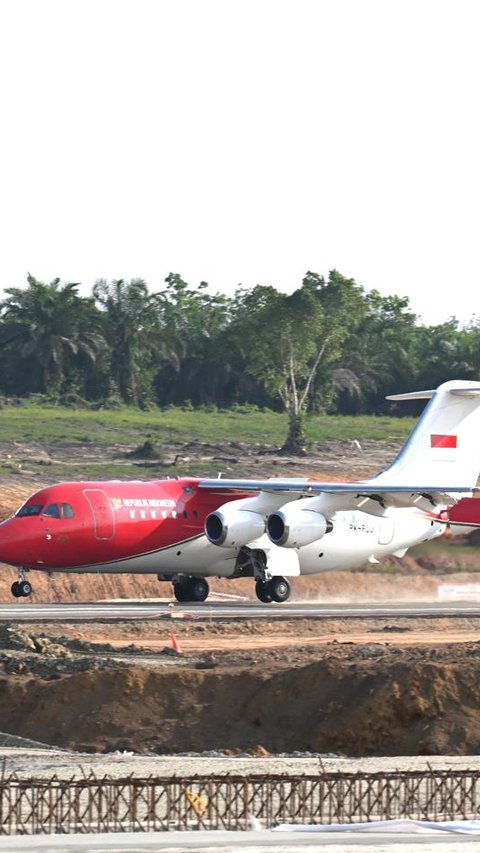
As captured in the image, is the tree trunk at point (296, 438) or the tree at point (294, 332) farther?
the tree at point (294, 332)

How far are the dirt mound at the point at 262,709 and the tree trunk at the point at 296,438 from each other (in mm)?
49293

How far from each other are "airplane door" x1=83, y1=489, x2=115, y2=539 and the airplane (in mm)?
39

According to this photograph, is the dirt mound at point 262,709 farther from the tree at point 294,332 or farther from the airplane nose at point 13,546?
the tree at point 294,332

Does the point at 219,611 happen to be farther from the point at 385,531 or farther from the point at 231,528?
the point at 385,531

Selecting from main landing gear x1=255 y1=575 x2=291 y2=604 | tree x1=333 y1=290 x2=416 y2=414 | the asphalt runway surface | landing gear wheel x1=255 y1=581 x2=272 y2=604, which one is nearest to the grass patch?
tree x1=333 y1=290 x2=416 y2=414

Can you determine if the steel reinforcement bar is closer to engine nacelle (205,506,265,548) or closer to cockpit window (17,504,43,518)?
cockpit window (17,504,43,518)

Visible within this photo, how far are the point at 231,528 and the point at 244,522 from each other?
525mm

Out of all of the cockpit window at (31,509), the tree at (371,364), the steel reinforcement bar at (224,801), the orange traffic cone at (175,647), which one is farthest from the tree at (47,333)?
the steel reinforcement bar at (224,801)

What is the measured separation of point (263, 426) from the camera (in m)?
84.4

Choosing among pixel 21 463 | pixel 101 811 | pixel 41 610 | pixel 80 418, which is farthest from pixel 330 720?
pixel 80 418

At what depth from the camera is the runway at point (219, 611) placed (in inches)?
1754

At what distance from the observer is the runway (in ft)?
146

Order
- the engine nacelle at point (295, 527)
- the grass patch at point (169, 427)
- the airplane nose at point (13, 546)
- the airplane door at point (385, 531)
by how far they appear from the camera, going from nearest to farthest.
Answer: the airplane nose at point (13, 546) < the engine nacelle at point (295, 527) < the airplane door at point (385, 531) < the grass patch at point (169, 427)

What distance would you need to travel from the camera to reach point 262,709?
27.2 meters
